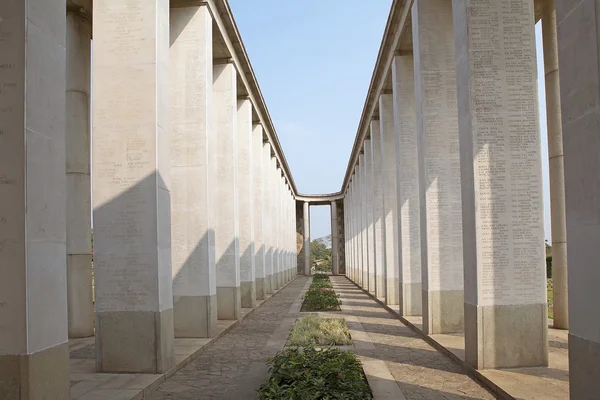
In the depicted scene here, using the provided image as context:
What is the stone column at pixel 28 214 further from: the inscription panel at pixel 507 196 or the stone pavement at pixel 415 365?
the inscription panel at pixel 507 196

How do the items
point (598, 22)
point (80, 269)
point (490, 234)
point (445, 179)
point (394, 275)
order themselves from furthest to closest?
point (394, 275)
point (80, 269)
point (445, 179)
point (490, 234)
point (598, 22)

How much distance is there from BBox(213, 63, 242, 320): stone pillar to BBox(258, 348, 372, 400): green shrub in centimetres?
857

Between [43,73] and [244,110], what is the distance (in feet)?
60.2

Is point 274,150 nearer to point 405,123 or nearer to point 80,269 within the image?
point 405,123

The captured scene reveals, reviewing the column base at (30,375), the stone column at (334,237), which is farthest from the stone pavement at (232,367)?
the stone column at (334,237)

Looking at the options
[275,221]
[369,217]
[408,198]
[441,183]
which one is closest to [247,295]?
[408,198]

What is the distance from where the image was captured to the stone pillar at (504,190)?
31.0ft

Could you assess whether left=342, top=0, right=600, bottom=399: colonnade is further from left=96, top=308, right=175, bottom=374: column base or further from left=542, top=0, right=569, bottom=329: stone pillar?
left=96, top=308, right=175, bottom=374: column base

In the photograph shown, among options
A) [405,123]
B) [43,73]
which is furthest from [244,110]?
[43,73]

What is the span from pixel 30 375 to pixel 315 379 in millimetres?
3460

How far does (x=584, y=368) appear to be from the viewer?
5500 millimetres

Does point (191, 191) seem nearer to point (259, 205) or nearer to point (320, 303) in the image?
point (320, 303)

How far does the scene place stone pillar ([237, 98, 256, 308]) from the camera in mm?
Answer: 21688

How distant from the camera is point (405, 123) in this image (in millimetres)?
17703
